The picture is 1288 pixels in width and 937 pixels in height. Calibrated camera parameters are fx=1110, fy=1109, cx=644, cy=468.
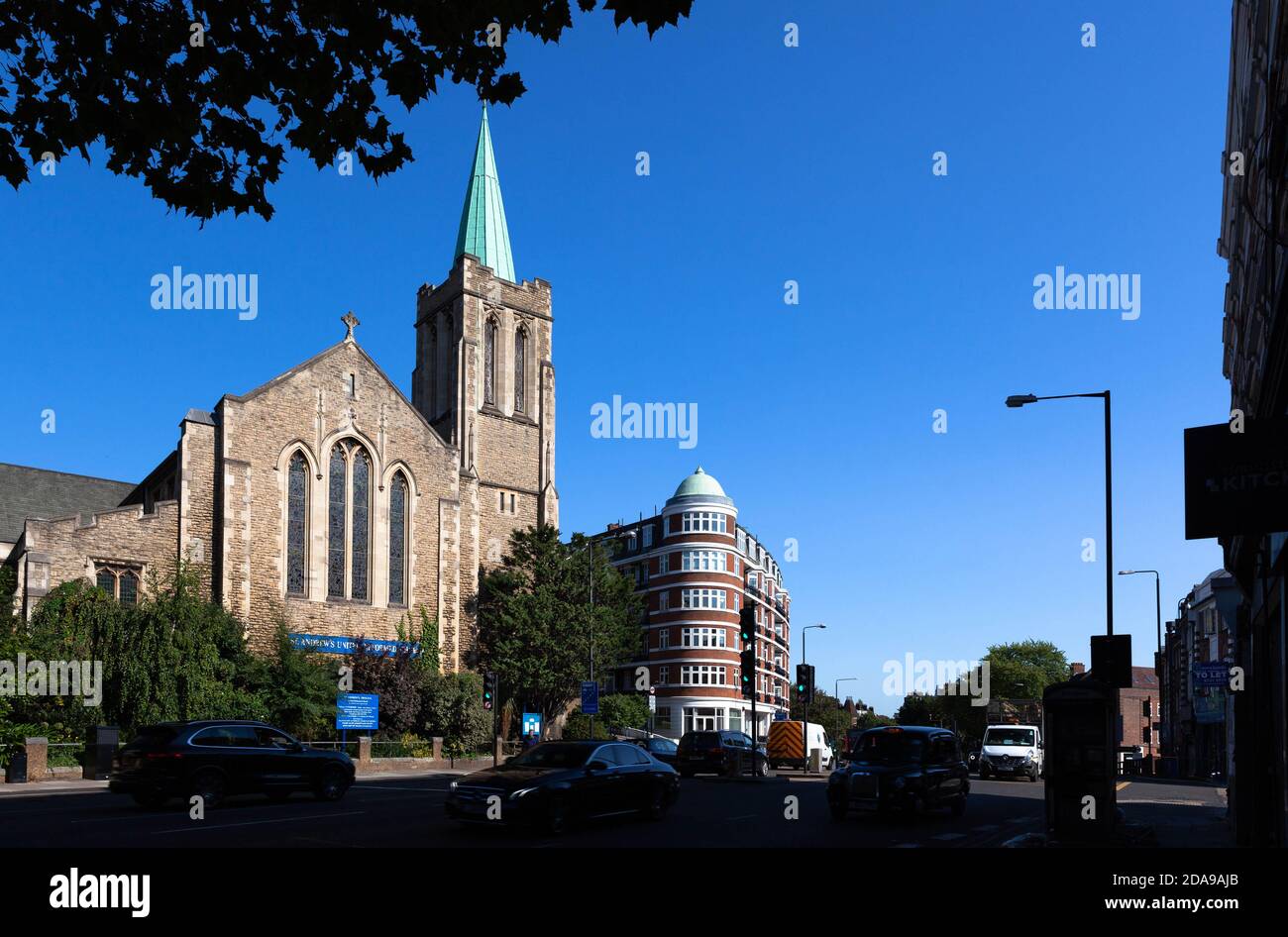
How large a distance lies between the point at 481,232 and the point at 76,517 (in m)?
28.7

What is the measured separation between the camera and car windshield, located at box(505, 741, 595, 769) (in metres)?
16.2

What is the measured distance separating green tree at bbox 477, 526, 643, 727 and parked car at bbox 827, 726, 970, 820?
2991 centimetres

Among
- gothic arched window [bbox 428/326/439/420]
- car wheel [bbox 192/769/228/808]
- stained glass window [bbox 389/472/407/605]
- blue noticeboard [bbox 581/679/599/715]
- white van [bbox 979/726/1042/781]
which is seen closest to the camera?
car wheel [bbox 192/769/228/808]

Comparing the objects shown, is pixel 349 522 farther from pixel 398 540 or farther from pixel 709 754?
pixel 709 754

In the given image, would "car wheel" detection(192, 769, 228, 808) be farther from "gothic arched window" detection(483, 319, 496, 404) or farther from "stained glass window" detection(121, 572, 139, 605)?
"gothic arched window" detection(483, 319, 496, 404)

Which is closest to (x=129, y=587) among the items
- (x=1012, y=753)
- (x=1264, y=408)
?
(x=1012, y=753)

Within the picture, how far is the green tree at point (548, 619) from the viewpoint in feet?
164

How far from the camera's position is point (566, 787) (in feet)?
50.5

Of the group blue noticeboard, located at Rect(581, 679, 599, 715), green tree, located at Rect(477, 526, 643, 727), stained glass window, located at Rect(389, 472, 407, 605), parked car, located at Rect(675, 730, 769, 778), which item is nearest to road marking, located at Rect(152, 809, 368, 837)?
parked car, located at Rect(675, 730, 769, 778)

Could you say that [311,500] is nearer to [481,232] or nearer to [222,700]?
[222,700]

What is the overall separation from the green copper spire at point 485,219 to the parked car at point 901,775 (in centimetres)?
4423

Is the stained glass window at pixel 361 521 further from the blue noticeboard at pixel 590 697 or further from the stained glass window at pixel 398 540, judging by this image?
the blue noticeboard at pixel 590 697

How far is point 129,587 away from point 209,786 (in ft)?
75.0
